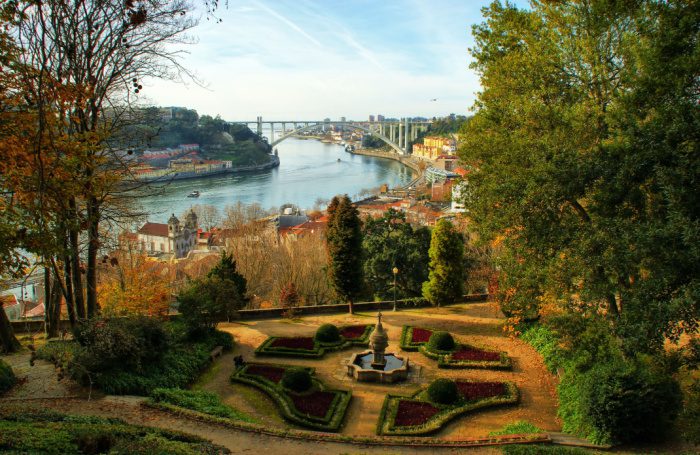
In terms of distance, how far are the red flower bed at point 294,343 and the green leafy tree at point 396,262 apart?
176 inches

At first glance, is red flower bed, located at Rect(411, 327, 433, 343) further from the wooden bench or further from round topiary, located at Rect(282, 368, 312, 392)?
the wooden bench

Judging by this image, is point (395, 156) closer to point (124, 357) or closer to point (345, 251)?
point (345, 251)

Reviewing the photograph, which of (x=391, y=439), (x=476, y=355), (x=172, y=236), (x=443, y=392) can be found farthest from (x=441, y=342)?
(x=172, y=236)

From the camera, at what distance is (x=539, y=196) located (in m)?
8.38

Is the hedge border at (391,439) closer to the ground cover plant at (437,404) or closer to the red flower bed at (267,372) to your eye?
the ground cover plant at (437,404)

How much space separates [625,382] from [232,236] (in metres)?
19.3

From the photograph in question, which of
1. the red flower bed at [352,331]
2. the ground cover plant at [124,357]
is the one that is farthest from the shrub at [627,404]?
the ground cover plant at [124,357]

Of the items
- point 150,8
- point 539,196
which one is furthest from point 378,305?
point 150,8

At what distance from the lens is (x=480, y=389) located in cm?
1021

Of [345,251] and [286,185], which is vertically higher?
[345,251]

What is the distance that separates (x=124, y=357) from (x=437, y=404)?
5501 millimetres

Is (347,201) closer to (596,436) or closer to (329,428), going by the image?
(329,428)

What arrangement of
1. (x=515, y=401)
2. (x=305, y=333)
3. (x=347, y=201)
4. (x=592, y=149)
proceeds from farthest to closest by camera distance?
(x=347, y=201), (x=305, y=333), (x=515, y=401), (x=592, y=149)

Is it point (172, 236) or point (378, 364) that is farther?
point (172, 236)
